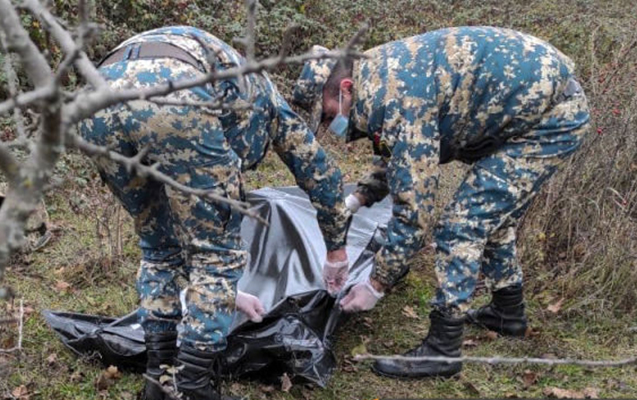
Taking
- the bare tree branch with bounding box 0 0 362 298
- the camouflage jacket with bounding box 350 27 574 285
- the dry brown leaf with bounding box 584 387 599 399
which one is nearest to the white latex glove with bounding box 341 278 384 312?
the camouflage jacket with bounding box 350 27 574 285

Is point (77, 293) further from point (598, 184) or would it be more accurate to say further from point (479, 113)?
point (598, 184)

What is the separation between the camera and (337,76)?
302 centimetres

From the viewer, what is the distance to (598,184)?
14.6ft

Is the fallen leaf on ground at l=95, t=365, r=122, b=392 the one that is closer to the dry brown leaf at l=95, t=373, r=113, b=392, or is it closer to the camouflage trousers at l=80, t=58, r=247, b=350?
the dry brown leaf at l=95, t=373, r=113, b=392

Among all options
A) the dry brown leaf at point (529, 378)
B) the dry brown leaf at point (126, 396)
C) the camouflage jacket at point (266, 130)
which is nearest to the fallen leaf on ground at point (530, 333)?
the dry brown leaf at point (529, 378)

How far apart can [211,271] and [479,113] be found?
1.32 meters

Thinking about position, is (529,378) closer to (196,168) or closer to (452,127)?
(452,127)

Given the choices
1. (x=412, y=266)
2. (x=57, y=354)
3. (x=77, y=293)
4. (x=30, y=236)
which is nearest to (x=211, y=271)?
(x=57, y=354)

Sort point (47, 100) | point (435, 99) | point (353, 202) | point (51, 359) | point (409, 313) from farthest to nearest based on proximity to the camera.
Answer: point (409, 313)
point (353, 202)
point (51, 359)
point (435, 99)
point (47, 100)

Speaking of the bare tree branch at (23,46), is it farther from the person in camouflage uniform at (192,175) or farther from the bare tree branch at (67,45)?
the person in camouflage uniform at (192,175)

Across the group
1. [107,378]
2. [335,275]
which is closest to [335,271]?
[335,275]

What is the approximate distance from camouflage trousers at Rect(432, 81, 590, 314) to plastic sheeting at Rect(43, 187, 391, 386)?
606mm

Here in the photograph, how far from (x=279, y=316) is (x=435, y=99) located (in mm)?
1232

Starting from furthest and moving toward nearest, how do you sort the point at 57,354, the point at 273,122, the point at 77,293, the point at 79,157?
the point at 79,157
the point at 77,293
the point at 57,354
the point at 273,122
